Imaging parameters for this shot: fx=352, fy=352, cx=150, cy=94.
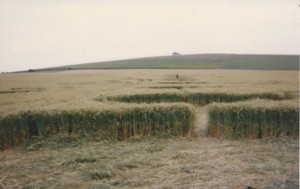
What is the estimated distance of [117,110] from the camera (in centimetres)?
919

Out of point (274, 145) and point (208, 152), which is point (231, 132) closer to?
point (274, 145)

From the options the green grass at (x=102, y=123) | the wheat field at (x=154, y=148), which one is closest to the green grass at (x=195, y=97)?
the wheat field at (x=154, y=148)

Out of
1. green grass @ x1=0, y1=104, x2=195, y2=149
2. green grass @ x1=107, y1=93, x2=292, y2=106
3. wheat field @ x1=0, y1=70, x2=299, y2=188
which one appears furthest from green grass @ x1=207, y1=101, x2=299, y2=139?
green grass @ x1=107, y1=93, x2=292, y2=106

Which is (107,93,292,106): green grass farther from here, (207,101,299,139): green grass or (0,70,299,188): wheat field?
(207,101,299,139): green grass

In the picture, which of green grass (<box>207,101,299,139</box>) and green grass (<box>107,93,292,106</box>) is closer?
green grass (<box>207,101,299,139</box>)

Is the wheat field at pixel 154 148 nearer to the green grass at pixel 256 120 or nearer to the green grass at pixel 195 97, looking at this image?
the green grass at pixel 256 120

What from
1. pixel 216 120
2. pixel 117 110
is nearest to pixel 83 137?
pixel 117 110

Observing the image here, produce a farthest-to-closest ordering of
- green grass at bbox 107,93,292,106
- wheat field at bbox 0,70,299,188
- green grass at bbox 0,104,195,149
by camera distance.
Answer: green grass at bbox 107,93,292,106
green grass at bbox 0,104,195,149
wheat field at bbox 0,70,299,188

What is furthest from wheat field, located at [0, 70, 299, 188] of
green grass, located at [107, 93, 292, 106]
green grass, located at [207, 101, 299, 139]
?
green grass, located at [107, 93, 292, 106]

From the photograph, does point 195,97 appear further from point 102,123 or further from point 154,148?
point 154,148

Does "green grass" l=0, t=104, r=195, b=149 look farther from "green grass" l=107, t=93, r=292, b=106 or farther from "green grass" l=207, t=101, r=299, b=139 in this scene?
"green grass" l=107, t=93, r=292, b=106

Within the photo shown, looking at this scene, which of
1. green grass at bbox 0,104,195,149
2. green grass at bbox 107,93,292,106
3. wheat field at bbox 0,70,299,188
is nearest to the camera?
wheat field at bbox 0,70,299,188

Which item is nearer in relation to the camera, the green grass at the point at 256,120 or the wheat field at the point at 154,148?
the wheat field at the point at 154,148

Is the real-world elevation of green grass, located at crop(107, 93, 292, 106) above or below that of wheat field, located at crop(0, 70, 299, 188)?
above
